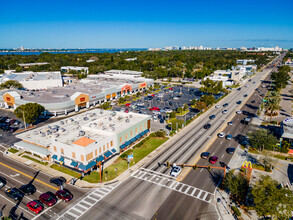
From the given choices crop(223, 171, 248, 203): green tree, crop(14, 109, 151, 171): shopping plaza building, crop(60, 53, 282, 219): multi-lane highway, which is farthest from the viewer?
crop(14, 109, 151, 171): shopping plaza building

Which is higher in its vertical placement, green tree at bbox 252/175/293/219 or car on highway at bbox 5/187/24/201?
green tree at bbox 252/175/293/219

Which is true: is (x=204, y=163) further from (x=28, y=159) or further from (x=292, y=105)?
(x=292, y=105)

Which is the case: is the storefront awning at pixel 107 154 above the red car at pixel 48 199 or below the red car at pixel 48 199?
above

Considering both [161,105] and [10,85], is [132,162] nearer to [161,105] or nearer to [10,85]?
[161,105]

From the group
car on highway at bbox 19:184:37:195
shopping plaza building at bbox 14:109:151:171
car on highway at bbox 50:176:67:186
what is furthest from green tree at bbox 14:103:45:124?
car on highway at bbox 19:184:37:195

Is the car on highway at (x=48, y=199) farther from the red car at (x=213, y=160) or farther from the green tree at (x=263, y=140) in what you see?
the green tree at (x=263, y=140)

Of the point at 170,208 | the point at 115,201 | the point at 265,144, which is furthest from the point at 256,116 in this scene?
the point at 115,201

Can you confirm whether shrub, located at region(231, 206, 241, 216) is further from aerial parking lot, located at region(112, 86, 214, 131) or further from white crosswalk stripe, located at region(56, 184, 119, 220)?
aerial parking lot, located at region(112, 86, 214, 131)

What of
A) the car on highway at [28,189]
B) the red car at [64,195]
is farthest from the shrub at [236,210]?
the car on highway at [28,189]
